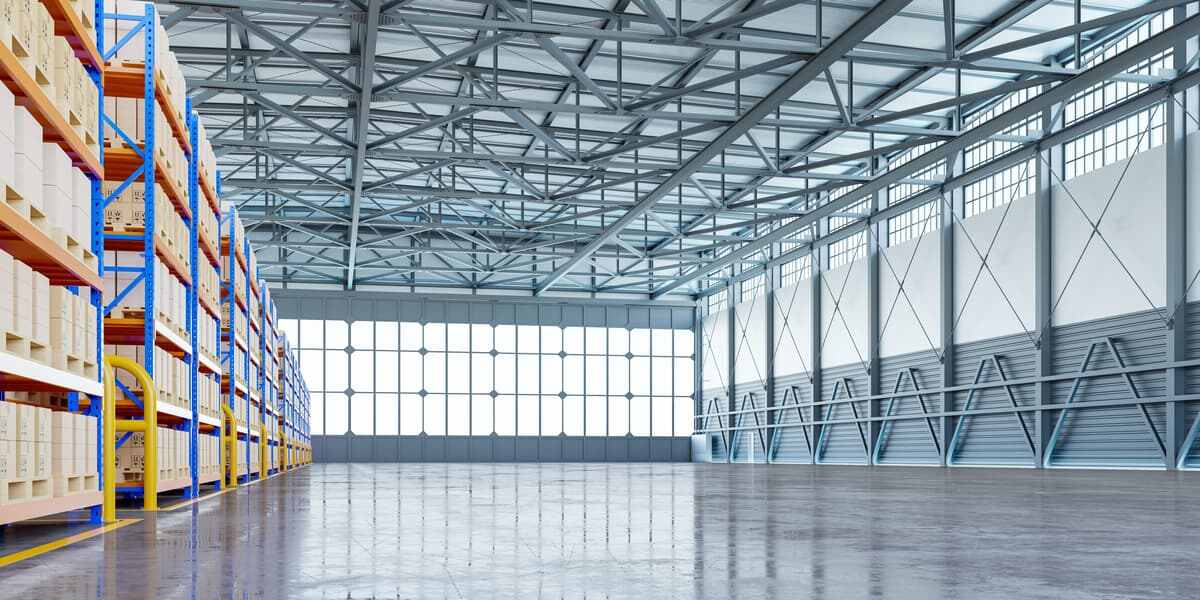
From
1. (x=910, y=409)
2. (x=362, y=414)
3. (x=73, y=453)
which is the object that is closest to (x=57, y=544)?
(x=73, y=453)

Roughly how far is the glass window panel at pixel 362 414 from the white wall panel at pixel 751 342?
15.9m

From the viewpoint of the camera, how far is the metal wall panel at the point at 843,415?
1453 inches

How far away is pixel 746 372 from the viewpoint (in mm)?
48094

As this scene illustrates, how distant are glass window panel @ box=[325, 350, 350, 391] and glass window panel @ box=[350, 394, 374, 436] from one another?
2.63ft

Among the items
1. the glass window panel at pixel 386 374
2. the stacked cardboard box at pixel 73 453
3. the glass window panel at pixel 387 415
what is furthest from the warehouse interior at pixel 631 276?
the glass window panel at pixel 387 415

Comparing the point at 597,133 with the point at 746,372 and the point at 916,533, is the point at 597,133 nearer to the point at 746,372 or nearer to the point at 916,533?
the point at 746,372

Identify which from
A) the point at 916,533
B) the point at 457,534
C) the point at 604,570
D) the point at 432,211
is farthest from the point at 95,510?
the point at 432,211

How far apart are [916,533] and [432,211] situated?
39036 mm

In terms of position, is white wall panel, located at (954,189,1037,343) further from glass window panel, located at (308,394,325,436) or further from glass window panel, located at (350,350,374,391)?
glass window panel, located at (308,394,325,436)

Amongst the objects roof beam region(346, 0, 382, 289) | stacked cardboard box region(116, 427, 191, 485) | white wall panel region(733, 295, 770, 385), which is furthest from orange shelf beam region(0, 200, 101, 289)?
white wall panel region(733, 295, 770, 385)

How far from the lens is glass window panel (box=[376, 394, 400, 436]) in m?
49.3

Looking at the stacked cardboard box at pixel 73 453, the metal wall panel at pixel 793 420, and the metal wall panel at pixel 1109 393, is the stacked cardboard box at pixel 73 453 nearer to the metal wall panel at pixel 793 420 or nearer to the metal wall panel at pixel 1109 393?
the metal wall panel at pixel 1109 393

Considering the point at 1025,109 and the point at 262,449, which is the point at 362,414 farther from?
the point at 1025,109

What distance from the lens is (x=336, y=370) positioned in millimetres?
49344
